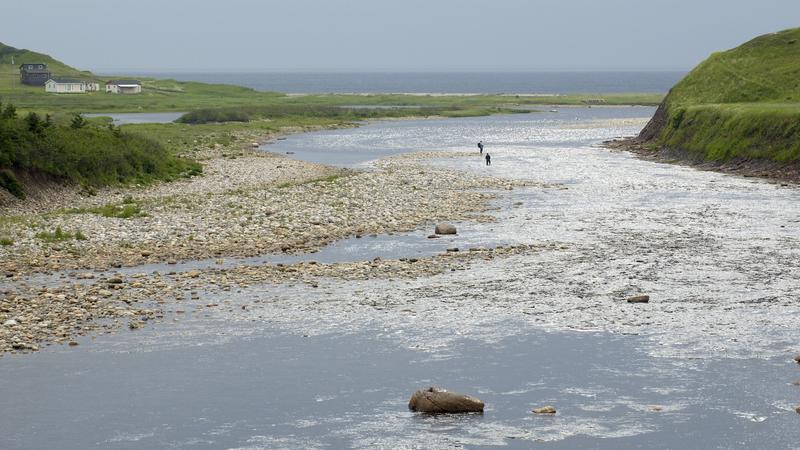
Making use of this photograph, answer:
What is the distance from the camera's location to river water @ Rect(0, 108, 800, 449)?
2064 cm

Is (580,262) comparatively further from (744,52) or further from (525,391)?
(744,52)

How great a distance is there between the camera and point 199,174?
2657 inches

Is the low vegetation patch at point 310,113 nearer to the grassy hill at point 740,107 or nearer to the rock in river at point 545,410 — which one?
the grassy hill at point 740,107

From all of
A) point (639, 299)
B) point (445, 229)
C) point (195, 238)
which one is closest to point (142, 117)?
point (195, 238)

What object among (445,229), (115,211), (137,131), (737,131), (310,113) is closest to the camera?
(445,229)

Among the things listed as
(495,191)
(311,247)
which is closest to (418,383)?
(311,247)

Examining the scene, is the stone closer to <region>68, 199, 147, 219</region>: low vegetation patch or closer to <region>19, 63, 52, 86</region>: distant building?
<region>68, 199, 147, 219</region>: low vegetation patch

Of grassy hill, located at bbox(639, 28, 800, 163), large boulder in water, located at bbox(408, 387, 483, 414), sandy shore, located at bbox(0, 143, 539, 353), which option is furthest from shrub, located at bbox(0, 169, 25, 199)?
grassy hill, located at bbox(639, 28, 800, 163)

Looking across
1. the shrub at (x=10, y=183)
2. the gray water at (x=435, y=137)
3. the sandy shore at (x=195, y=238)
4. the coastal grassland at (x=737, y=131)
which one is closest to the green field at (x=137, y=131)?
the shrub at (x=10, y=183)

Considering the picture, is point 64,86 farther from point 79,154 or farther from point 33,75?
point 79,154

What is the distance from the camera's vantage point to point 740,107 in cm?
8388

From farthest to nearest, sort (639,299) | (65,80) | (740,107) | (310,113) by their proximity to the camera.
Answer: (65,80), (310,113), (740,107), (639,299)

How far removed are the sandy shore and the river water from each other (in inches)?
57.7

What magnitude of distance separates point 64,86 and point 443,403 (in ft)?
586
